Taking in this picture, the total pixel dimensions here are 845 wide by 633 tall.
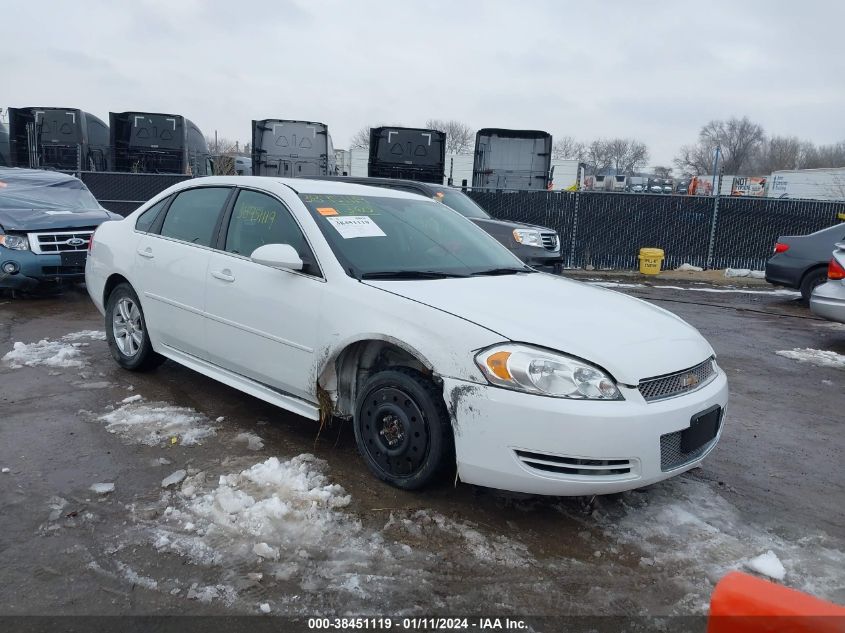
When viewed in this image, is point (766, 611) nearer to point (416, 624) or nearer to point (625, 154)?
point (416, 624)

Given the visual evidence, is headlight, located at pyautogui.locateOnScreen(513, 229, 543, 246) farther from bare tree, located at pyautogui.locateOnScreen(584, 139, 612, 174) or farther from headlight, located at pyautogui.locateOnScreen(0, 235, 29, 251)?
bare tree, located at pyautogui.locateOnScreen(584, 139, 612, 174)

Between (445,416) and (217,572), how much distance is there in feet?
3.92

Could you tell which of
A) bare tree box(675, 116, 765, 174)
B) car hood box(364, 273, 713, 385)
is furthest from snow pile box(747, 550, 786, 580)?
bare tree box(675, 116, 765, 174)

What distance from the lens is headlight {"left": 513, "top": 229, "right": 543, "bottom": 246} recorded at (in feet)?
34.5

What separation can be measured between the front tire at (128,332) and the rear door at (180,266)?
20cm

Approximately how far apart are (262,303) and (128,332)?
1.96 metres

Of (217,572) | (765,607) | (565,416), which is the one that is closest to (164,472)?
(217,572)

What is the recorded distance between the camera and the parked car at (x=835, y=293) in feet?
23.9

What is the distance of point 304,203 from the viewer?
4.13 m

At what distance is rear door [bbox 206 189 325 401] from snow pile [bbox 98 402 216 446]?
16.4 inches

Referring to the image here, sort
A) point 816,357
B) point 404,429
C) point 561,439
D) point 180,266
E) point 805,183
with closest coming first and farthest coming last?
point 561,439, point 404,429, point 180,266, point 816,357, point 805,183

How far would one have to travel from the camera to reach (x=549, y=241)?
1122 cm

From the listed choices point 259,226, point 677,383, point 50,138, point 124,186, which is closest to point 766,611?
point 677,383

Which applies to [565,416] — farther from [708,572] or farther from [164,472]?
[164,472]
